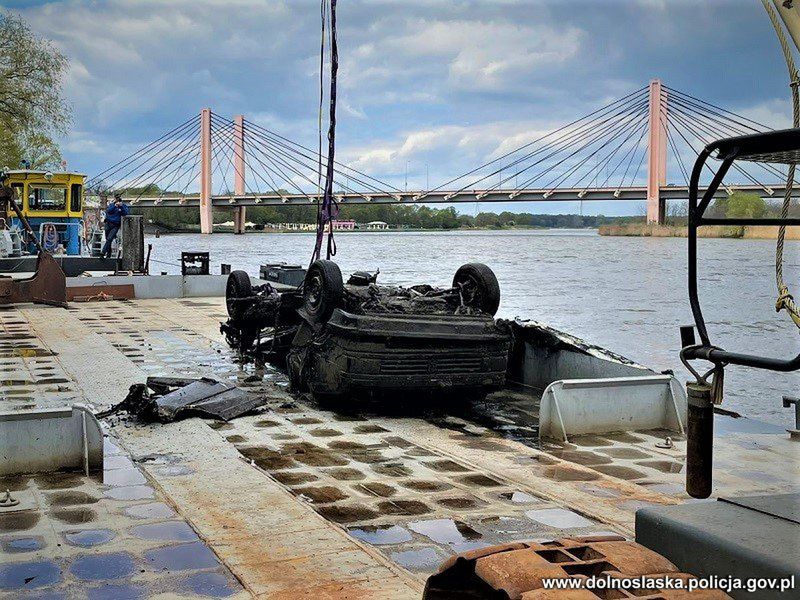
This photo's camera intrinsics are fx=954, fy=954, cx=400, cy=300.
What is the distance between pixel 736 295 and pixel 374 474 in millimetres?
28557

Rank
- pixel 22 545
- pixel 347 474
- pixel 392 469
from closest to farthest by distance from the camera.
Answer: pixel 22 545 → pixel 347 474 → pixel 392 469

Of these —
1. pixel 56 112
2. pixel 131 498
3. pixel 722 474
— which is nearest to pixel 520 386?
pixel 722 474

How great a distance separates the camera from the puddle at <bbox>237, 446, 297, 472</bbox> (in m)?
5.89

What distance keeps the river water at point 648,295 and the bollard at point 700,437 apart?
1.94m

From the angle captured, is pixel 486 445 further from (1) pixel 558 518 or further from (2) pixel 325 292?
(2) pixel 325 292

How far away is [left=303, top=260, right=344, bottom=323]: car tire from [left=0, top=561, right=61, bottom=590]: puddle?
395 cm

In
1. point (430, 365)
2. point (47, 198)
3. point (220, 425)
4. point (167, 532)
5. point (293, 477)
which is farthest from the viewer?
point (47, 198)

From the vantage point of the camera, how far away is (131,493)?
518 cm

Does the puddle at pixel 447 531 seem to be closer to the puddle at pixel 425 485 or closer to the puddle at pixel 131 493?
the puddle at pixel 425 485

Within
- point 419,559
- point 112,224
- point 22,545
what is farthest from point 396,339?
point 112,224

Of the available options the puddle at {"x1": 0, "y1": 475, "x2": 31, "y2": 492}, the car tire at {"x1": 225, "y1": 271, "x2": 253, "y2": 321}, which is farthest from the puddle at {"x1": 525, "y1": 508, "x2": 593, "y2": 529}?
the car tire at {"x1": 225, "y1": 271, "x2": 253, "y2": 321}

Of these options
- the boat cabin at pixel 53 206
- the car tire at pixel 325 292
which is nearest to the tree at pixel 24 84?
the boat cabin at pixel 53 206

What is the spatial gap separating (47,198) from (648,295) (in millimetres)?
21199

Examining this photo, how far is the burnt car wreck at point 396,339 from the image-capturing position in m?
7.21
